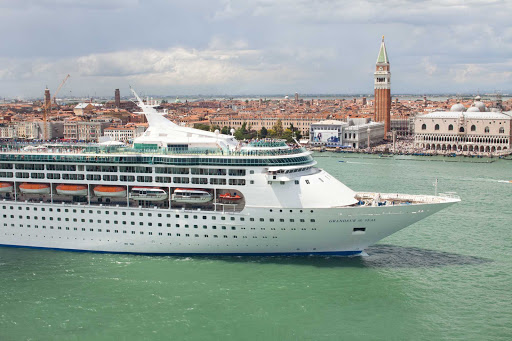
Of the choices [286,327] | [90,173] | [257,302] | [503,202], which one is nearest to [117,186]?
[90,173]

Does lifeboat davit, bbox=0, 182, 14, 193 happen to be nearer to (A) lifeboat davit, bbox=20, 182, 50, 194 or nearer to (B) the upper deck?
(A) lifeboat davit, bbox=20, 182, 50, 194

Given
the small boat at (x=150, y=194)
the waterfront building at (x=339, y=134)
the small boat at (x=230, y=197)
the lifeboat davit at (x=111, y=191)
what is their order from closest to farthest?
the small boat at (x=230, y=197)
the small boat at (x=150, y=194)
the lifeboat davit at (x=111, y=191)
the waterfront building at (x=339, y=134)

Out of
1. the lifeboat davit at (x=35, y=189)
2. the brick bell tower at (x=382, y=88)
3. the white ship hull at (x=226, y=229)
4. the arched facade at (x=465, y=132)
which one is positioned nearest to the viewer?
the white ship hull at (x=226, y=229)

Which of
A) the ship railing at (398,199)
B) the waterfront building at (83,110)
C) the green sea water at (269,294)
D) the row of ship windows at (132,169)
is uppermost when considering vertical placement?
the waterfront building at (83,110)

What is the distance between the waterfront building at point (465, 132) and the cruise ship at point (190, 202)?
3933 cm

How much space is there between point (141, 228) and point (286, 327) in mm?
5594

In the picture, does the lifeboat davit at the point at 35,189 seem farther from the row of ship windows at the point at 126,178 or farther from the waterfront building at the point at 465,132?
the waterfront building at the point at 465,132

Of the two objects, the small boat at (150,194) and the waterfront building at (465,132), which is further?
the waterfront building at (465,132)

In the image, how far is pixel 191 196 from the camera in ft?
51.3

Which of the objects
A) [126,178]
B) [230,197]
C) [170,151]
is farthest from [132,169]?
[230,197]

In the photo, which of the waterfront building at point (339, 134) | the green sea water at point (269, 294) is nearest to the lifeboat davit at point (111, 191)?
the green sea water at point (269, 294)

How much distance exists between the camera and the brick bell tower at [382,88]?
64562mm

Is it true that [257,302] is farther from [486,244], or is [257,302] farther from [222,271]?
[486,244]

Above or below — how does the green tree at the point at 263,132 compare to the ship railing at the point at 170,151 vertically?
below
